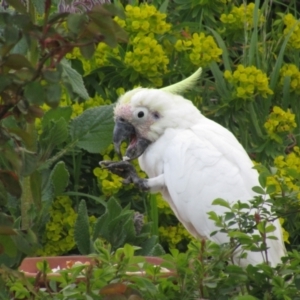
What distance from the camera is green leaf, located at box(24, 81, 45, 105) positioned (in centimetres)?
100

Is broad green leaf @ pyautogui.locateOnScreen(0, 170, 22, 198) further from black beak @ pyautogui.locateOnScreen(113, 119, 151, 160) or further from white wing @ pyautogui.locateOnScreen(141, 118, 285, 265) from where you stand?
black beak @ pyautogui.locateOnScreen(113, 119, 151, 160)

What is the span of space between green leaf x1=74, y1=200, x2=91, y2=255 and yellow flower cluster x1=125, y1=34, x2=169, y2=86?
96cm

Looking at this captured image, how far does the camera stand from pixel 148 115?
3.48m

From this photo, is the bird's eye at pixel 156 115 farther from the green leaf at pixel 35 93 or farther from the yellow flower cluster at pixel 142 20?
the green leaf at pixel 35 93

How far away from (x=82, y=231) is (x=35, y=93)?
2.53 metres

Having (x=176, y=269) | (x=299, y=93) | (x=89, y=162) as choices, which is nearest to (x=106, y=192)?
(x=89, y=162)

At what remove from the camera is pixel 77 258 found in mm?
2719

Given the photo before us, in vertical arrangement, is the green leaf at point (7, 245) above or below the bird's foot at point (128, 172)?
above

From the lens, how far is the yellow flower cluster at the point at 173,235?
4.14 meters

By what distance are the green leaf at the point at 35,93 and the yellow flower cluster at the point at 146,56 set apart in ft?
10.2

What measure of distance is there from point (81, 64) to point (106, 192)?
75 cm

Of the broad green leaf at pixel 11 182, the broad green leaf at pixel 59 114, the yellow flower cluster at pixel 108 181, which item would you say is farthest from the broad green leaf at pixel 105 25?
the yellow flower cluster at pixel 108 181

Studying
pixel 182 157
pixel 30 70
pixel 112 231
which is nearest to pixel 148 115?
pixel 182 157

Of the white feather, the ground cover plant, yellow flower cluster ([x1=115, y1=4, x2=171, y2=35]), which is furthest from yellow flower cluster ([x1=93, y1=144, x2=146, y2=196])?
yellow flower cluster ([x1=115, y1=4, x2=171, y2=35])
